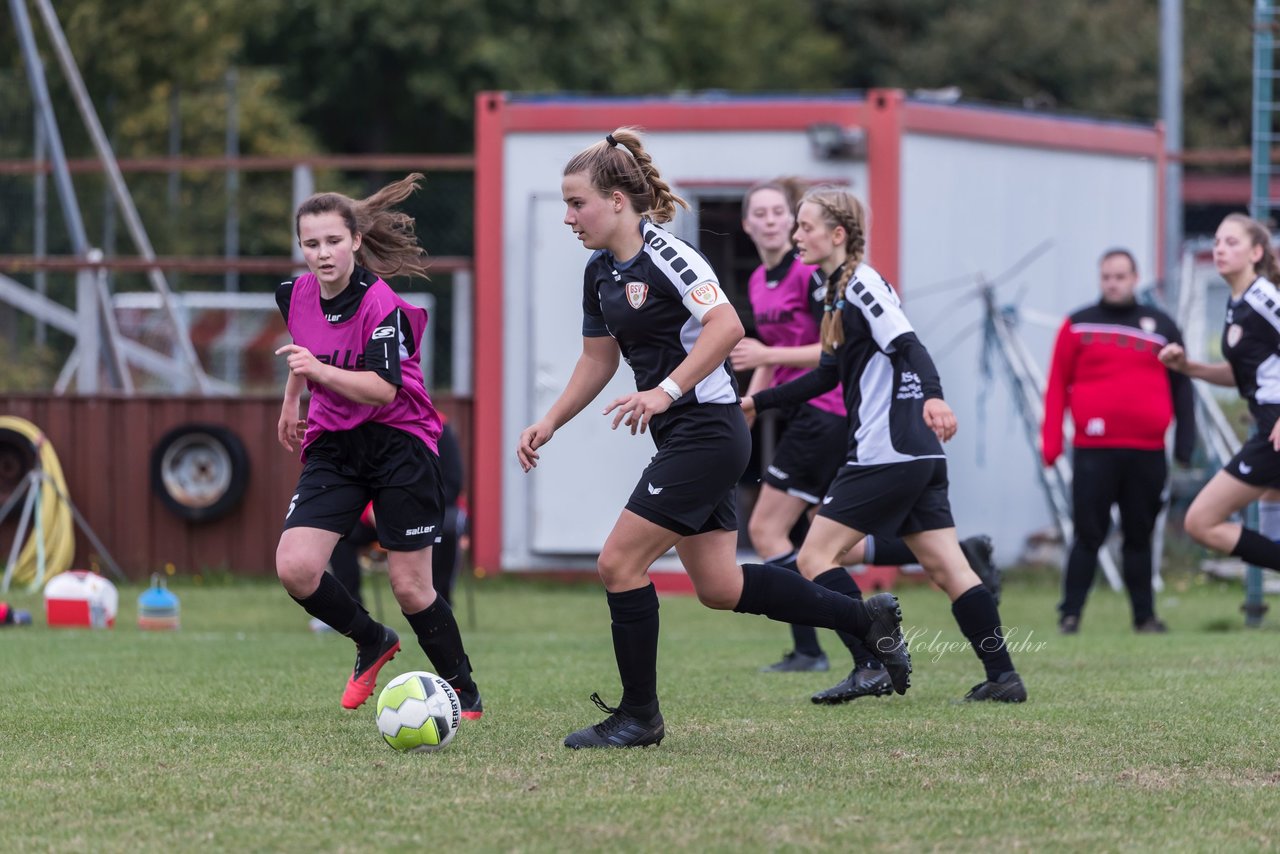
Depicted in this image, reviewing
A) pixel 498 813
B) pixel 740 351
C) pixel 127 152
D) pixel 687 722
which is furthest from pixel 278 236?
pixel 498 813

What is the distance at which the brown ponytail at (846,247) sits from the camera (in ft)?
22.6

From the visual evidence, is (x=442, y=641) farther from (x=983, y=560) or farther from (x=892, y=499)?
(x=983, y=560)

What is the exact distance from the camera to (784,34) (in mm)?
35844

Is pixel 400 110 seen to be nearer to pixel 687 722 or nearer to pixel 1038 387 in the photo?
pixel 1038 387

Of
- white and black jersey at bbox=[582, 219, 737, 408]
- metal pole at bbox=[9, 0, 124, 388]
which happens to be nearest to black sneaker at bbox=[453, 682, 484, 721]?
white and black jersey at bbox=[582, 219, 737, 408]

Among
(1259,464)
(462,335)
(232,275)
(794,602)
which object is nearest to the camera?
(794,602)

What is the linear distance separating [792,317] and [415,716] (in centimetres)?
334

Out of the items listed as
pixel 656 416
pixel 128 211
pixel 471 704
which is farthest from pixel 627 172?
pixel 128 211

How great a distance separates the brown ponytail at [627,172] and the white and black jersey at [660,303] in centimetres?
8

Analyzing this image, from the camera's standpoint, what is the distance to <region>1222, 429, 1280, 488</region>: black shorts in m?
8.53

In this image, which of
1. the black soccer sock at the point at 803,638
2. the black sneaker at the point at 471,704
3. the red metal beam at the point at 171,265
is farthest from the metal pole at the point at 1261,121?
the black sneaker at the point at 471,704


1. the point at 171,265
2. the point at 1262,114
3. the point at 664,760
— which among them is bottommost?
the point at 664,760

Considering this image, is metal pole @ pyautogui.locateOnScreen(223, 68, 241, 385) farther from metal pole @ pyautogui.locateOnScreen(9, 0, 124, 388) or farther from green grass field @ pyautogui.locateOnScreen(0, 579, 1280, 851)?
green grass field @ pyautogui.locateOnScreen(0, 579, 1280, 851)

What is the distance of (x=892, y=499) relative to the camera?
677 centimetres
